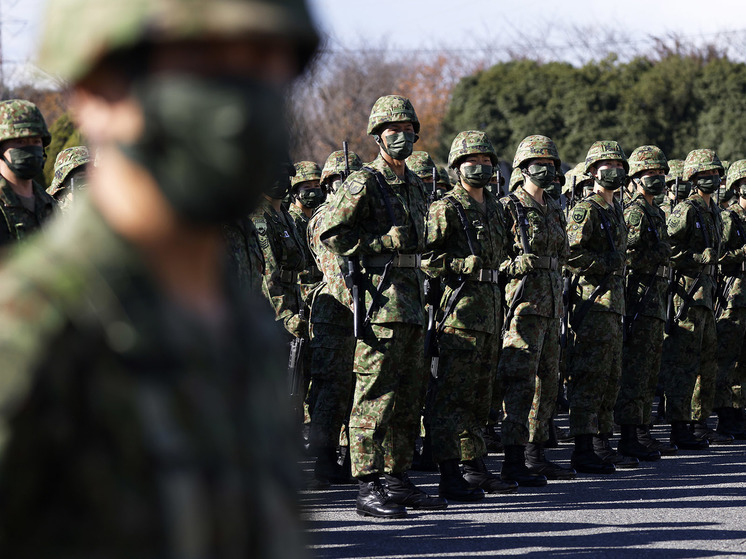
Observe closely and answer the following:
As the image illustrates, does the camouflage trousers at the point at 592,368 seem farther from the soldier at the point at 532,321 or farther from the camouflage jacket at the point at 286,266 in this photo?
the camouflage jacket at the point at 286,266

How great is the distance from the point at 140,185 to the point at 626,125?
1329 inches

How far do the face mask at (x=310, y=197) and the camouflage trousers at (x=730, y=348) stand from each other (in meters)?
4.39

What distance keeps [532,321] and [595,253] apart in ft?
4.07

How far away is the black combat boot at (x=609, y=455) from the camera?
31.3 ft

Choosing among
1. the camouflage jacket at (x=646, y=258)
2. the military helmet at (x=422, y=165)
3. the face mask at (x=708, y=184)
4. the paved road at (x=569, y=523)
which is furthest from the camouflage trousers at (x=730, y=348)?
the military helmet at (x=422, y=165)

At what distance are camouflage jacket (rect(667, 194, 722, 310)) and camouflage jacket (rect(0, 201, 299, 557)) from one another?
1025cm

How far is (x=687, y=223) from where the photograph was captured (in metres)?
11.0

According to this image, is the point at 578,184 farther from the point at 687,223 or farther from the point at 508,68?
the point at 508,68

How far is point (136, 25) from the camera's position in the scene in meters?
1.13

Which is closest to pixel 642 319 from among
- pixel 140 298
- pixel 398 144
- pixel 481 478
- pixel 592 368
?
pixel 592 368

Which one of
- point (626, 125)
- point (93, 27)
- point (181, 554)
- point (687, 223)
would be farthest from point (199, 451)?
point (626, 125)

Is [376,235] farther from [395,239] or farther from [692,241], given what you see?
[692,241]

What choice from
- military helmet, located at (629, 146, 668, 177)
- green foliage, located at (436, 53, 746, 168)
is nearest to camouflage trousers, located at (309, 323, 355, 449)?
military helmet, located at (629, 146, 668, 177)

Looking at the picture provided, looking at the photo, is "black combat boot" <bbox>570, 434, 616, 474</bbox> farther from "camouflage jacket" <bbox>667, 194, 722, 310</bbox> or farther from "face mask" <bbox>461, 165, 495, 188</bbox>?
"face mask" <bbox>461, 165, 495, 188</bbox>
